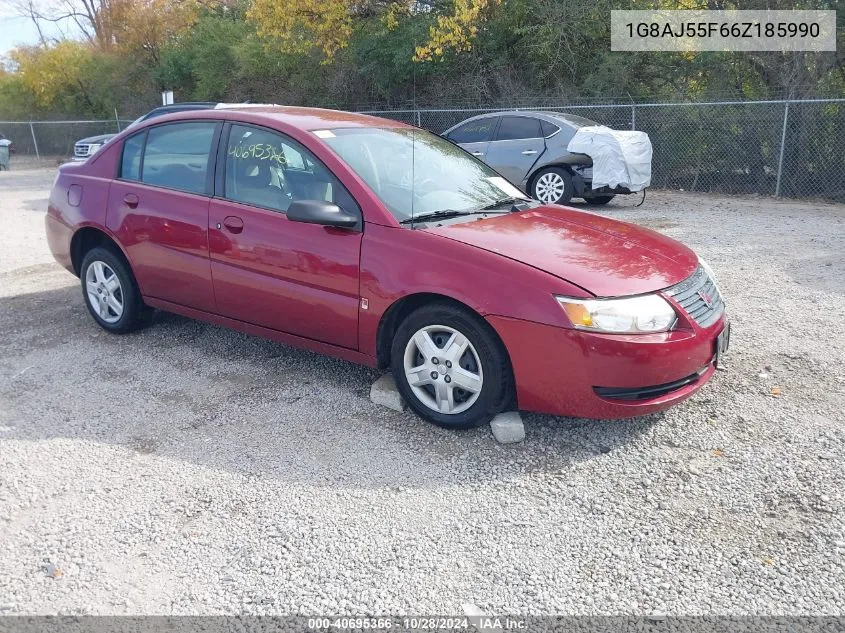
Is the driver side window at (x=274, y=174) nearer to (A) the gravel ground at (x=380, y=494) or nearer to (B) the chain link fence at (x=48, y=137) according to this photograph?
(A) the gravel ground at (x=380, y=494)

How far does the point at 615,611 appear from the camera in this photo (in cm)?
256

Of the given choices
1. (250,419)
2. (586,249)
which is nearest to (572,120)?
(586,249)

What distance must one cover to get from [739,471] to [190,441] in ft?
9.16

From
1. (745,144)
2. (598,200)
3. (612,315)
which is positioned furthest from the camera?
(745,144)

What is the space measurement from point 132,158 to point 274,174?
1.46 metres

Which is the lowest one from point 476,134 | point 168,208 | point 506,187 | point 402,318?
point 402,318

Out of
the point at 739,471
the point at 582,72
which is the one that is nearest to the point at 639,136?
the point at 582,72

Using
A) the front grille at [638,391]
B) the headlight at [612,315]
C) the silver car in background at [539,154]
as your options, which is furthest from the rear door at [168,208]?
the silver car in background at [539,154]

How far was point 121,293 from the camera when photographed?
5293mm

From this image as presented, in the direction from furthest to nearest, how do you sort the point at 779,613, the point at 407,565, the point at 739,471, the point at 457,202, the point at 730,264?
the point at 730,264
the point at 457,202
the point at 739,471
the point at 407,565
the point at 779,613

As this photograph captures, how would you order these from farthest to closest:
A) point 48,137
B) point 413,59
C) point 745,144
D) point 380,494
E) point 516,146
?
point 48,137
point 413,59
point 745,144
point 516,146
point 380,494

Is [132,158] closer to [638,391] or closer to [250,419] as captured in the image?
[250,419]

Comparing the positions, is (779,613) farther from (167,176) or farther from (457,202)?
(167,176)

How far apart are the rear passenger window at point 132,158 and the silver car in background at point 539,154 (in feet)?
22.1
